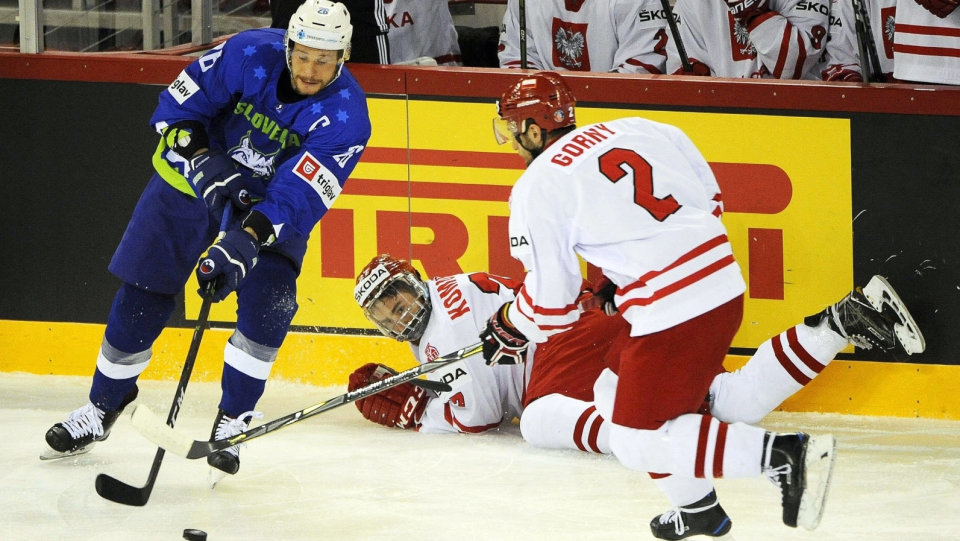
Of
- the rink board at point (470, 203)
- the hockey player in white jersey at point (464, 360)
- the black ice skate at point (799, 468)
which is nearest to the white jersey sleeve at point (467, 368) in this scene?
the hockey player in white jersey at point (464, 360)

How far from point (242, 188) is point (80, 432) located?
788mm

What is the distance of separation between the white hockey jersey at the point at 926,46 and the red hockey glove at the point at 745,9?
0.70m

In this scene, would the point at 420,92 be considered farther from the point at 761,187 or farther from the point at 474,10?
the point at 474,10

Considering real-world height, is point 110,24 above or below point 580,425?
above

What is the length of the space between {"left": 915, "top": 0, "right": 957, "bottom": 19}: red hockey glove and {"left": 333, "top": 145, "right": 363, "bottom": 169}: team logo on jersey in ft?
5.91

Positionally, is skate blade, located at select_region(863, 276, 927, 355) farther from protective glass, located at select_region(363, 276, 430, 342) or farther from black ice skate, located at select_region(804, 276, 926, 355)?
protective glass, located at select_region(363, 276, 430, 342)

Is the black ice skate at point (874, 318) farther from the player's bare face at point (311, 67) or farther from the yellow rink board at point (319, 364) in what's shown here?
the player's bare face at point (311, 67)

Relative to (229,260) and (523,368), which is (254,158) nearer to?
(229,260)

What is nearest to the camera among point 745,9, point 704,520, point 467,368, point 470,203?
point 704,520

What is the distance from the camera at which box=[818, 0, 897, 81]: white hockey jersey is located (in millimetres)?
4001

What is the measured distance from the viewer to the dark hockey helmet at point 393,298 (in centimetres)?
359

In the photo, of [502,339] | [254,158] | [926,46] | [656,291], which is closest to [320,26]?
[254,158]

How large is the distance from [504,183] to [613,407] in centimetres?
150

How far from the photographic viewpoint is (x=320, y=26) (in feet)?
9.71
